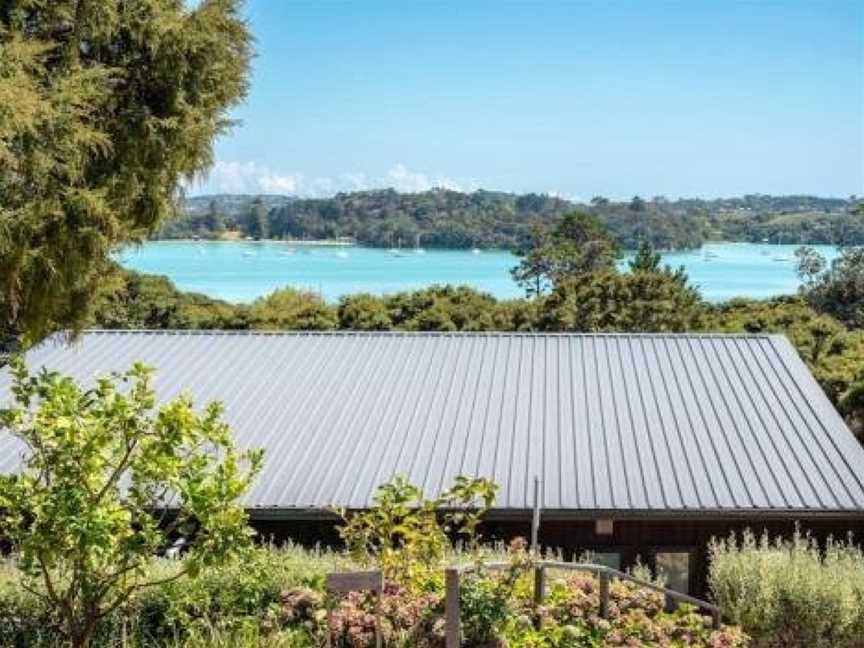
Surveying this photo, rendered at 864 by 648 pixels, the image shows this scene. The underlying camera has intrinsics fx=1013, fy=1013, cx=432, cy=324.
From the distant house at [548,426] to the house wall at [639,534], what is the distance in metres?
0.02

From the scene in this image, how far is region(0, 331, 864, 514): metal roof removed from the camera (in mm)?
12133

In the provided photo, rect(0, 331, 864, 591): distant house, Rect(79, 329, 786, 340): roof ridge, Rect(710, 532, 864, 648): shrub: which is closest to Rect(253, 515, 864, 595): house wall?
Rect(0, 331, 864, 591): distant house

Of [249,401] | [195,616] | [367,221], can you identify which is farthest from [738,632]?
[367,221]

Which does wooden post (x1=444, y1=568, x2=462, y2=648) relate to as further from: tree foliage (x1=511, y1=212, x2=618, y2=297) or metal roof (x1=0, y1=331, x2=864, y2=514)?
tree foliage (x1=511, y1=212, x2=618, y2=297)

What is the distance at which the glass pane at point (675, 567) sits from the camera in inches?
483

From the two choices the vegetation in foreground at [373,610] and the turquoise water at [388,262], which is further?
the turquoise water at [388,262]

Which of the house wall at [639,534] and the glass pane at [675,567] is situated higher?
the house wall at [639,534]

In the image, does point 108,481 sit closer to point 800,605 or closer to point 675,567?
point 800,605

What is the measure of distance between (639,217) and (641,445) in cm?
11028

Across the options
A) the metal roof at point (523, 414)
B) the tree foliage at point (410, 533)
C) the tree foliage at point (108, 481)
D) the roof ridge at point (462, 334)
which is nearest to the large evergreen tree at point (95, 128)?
the metal roof at point (523, 414)

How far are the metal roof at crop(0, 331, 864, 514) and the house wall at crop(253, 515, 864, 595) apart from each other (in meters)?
0.46

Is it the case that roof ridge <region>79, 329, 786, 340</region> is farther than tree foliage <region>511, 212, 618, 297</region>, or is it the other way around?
tree foliage <region>511, 212, 618, 297</region>

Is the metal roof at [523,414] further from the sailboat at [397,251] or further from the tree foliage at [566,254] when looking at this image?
the sailboat at [397,251]

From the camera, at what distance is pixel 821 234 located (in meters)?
90.5
